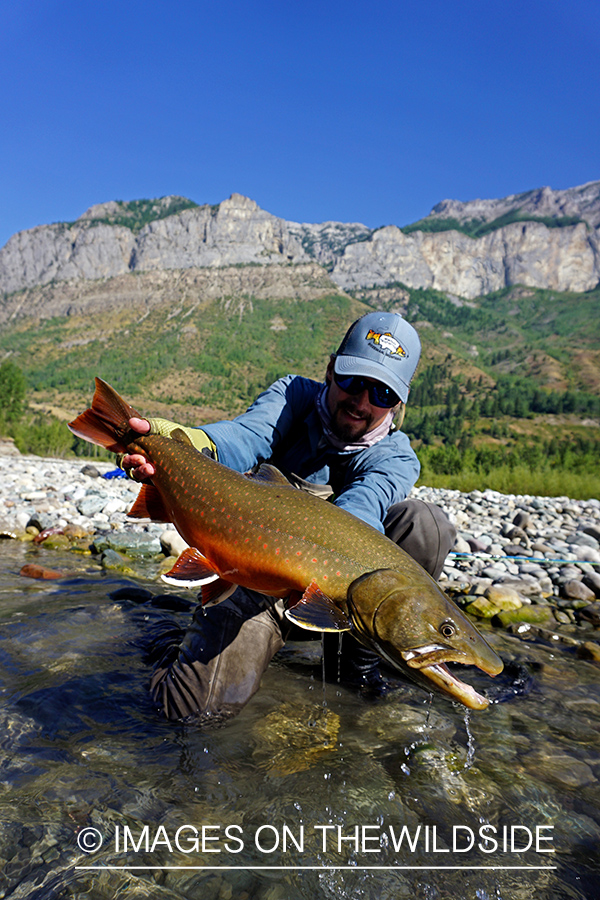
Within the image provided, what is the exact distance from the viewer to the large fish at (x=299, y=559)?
1.98 meters

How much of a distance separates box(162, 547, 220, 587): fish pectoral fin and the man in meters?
0.65

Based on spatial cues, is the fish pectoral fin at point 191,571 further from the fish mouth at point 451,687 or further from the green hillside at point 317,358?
the green hillside at point 317,358

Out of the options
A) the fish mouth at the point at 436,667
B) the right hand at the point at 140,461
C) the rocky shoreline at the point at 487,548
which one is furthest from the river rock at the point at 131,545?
the fish mouth at the point at 436,667

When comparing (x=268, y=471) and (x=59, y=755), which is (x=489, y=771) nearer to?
(x=268, y=471)

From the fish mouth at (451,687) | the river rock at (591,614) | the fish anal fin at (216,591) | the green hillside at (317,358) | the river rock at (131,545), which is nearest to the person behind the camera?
the fish mouth at (451,687)

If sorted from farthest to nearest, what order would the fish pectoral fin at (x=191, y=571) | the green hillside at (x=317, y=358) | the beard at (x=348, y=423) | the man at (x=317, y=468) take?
1. the green hillside at (x=317, y=358)
2. the beard at (x=348, y=423)
3. the man at (x=317, y=468)
4. the fish pectoral fin at (x=191, y=571)

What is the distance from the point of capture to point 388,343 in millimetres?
3469

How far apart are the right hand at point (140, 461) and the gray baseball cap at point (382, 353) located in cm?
129

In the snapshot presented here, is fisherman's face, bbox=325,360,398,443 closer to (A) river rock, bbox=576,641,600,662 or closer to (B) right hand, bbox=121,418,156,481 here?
(B) right hand, bbox=121,418,156,481

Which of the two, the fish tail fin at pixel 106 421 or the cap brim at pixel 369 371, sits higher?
the cap brim at pixel 369 371

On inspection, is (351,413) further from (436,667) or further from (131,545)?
(131,545)

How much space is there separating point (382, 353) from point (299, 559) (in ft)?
5.50

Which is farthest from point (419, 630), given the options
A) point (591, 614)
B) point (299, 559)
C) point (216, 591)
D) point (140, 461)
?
point (591, 614)

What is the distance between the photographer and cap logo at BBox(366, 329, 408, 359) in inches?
136
